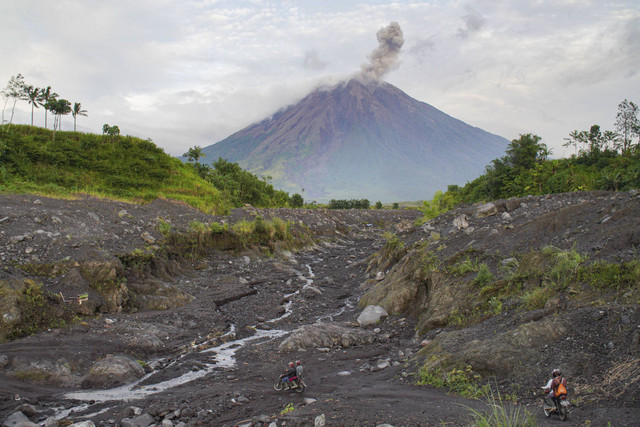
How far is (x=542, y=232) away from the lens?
12.7m

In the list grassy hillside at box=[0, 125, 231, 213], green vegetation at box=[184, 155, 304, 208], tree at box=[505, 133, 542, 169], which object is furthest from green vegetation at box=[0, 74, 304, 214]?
tree at box=[505, 133, 542, 169]

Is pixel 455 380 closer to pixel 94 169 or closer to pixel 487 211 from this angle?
pixel 487 211

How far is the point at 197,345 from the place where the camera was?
1173 centimetres

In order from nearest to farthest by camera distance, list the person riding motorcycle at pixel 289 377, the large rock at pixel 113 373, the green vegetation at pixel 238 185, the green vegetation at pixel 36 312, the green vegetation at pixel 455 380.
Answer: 1. the green vegetation at pixel 455 380
2. the person riding motorcycle at pixel 289 377
3. the large rock at pixel 113 373
4. the green vegetation at pixel 36 312
5. the green vegetation at pixel 238 185

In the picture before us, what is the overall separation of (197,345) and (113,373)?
299cm

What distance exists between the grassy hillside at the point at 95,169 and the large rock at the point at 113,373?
662 inches

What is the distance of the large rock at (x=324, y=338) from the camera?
10.9m

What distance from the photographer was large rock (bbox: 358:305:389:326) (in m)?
13.0

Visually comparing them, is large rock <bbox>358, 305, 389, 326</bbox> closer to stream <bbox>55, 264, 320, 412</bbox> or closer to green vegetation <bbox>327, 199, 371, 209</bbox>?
stream <bbox>55, 264, 320, 412</bbox>

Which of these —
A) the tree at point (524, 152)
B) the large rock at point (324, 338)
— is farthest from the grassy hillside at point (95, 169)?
the tree at point (524, 152)

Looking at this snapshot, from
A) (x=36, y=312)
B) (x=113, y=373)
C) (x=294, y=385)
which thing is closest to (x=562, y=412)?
(x=294, y=385)

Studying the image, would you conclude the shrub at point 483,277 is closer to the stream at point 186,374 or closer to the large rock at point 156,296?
the stream at point 186,374

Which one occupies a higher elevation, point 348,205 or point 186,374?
point 348,205

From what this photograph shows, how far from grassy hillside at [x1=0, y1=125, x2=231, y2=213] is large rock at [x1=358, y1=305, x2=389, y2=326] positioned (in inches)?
765
